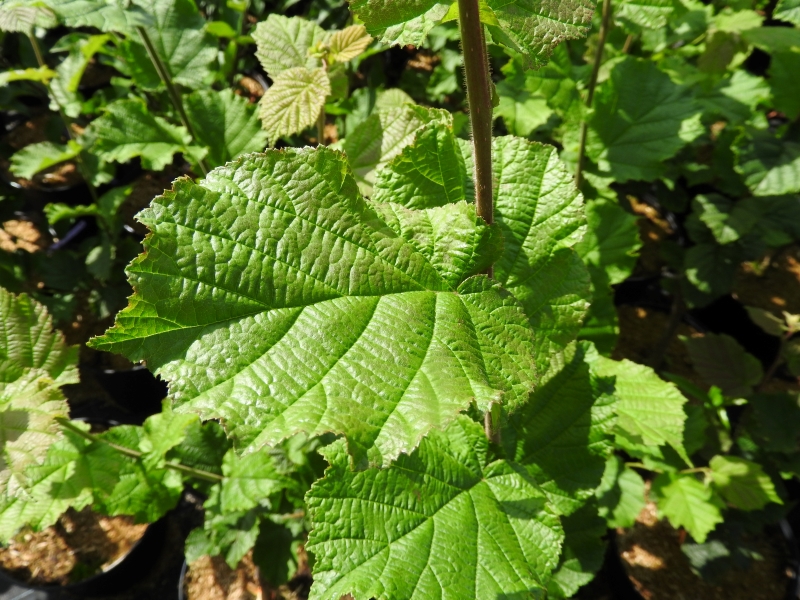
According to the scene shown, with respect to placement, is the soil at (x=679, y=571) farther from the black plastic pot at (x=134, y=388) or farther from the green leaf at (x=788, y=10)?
the black plastic pot at (x=134, y=388)

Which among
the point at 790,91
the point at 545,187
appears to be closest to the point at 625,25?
the point at 790,91

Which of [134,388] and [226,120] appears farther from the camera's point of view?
[134,388]

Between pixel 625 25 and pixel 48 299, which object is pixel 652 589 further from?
pixel 48 299

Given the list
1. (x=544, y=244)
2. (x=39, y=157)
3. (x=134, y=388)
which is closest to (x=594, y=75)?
(x=544, y=244)

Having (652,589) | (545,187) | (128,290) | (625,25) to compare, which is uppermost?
(625,25)

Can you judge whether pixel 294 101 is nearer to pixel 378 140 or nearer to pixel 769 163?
pixel 378 140

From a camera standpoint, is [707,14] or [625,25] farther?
[707,14]
